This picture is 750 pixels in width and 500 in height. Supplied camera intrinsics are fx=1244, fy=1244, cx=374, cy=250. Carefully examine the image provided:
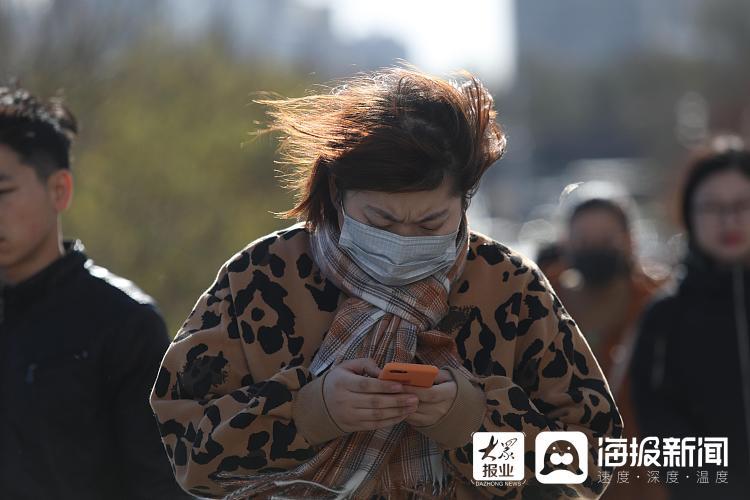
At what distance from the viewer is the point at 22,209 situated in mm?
3707

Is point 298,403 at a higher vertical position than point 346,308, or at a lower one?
lower

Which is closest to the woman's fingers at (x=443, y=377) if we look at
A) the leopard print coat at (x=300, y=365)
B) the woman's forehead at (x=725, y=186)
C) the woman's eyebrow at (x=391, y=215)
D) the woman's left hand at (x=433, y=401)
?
the woman's left hand at (x=433, y=401)

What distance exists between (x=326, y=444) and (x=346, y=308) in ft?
0.98

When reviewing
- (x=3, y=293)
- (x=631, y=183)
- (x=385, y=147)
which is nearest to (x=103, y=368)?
(x=3, y=293)

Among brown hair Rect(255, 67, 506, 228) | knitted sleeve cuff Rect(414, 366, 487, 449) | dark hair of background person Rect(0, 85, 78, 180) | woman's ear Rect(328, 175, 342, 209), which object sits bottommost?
knitted sleeve cuff Rect(414, 366, 487, 449)

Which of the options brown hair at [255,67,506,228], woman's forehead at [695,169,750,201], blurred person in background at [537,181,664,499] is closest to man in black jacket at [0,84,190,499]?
brown hair at [255,67,506,228]

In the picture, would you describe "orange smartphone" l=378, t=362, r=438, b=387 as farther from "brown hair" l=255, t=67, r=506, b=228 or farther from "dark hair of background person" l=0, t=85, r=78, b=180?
"dark hair of background person" l=0, t=85, r=78, b=180

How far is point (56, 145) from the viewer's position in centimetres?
392

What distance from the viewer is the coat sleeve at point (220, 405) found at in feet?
8.48

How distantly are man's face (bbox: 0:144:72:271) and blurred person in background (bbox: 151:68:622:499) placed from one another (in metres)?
1.14

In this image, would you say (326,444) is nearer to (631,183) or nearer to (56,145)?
(56,145)

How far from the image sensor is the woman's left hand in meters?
2.52

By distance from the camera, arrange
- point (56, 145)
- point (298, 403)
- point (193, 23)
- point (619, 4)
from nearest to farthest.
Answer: point (298, 403) → point (56, 145) → point (193, 23) → point (619, 4)

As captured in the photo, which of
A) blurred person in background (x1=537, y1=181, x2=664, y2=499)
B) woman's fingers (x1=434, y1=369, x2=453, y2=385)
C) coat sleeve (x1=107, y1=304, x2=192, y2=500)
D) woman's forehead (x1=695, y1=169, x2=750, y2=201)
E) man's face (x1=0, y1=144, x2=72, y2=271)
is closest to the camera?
woman's fingers (x1=434, y1=369, x2=453, y2=385)
